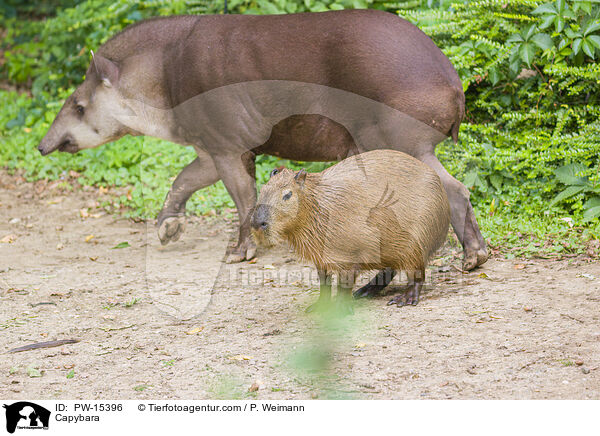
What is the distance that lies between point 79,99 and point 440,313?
3.35m

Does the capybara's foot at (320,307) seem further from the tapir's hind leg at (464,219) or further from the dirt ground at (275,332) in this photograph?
the tapir's hind leg at (464,219)

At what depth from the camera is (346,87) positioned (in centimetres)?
485

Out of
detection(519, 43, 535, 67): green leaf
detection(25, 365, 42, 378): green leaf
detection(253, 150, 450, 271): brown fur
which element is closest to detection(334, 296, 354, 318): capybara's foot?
detection(253, 150, 450, 271): brown fur

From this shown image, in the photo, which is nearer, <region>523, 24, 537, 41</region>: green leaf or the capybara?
the capybara

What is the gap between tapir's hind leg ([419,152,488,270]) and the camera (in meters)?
4.86

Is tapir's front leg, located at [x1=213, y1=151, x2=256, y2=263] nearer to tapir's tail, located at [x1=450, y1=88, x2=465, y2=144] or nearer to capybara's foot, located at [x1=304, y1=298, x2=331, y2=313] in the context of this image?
capybara's foot, located at [x1=304, y1=298, x2=331, y2=313]

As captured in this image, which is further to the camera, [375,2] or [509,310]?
[375,2]

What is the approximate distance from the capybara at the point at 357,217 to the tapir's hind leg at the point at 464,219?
48cm

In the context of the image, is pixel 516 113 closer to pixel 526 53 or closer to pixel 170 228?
pixel 526 53

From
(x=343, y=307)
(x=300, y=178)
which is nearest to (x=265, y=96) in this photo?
(x=300, y=178)

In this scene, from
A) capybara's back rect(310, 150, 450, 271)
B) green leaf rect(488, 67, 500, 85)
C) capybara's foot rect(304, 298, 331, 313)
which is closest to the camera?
capybara's back rect(310, 150, 450, 271)

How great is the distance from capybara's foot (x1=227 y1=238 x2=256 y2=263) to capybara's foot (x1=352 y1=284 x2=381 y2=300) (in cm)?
132
